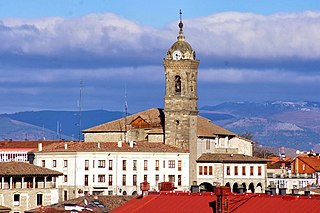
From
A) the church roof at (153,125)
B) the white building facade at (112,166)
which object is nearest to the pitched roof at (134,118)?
the church roof at (153,125)

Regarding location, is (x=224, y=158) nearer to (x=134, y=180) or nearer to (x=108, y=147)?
(x=134, y=180)

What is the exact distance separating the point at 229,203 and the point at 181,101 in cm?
8066

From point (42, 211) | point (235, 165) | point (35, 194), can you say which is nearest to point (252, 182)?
point (235, 165)

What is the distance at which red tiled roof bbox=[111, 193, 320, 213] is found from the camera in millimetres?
78825

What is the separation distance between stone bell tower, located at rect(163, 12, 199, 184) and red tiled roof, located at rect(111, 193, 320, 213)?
70849 mm

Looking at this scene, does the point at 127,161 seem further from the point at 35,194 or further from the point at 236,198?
the point at 236,198

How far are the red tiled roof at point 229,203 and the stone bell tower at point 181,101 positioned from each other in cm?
7085

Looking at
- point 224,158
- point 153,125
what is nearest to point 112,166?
point 153,125

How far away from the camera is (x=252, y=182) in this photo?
165625 millimetres

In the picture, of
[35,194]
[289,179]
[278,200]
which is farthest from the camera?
[289,179]

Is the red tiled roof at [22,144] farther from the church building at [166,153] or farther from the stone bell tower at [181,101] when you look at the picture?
the stone bell tower at [181,101]

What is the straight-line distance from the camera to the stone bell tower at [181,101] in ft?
530

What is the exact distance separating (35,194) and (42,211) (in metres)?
42.1

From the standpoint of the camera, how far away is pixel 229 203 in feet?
268
